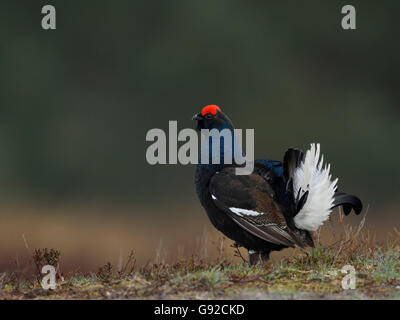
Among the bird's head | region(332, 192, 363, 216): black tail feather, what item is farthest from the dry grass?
the bird's head

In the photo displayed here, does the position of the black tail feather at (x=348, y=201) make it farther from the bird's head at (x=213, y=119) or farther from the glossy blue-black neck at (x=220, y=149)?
the bird's head at (x=213, y=119)

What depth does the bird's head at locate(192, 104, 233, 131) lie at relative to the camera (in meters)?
5.98

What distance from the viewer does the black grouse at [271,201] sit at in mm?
5410

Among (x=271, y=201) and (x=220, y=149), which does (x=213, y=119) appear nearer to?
(x=220, y=149)

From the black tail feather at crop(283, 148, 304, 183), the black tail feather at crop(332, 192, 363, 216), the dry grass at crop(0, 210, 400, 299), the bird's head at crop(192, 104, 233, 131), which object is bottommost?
the dry grass at crop(0, 210, 400, 299)

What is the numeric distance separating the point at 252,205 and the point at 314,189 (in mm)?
608

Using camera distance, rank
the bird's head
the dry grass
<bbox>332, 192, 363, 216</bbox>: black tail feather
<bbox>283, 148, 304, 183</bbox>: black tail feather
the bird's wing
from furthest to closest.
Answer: the bird's head, <bbox>332, 192, 363, 216</bbox>: black tail feather, <bbox>283, 148, 304, 183</bbox>: black tail feather, the bird's wing, the dry grass

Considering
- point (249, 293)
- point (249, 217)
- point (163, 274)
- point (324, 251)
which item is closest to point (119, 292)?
point (163, 274)

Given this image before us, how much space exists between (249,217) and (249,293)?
1263 mm

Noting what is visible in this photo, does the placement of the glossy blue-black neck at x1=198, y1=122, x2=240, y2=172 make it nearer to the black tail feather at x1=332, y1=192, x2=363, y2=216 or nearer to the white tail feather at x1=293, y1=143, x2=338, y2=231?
the white tail feather at x1=293, y1=143, x2=338, y2=231

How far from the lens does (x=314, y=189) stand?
5.48m

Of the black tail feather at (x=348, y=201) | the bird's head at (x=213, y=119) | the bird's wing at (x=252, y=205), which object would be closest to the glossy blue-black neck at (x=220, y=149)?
the bird's head at (x=213, y=119)

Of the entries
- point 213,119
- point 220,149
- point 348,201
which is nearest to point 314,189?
point 348,201

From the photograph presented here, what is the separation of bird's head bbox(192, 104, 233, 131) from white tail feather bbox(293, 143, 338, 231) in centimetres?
92
